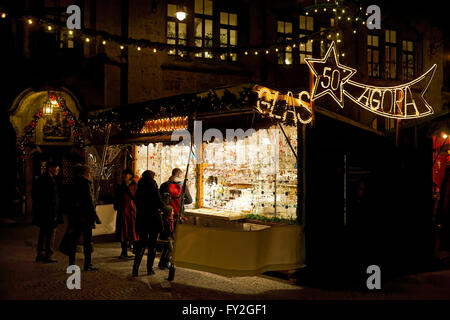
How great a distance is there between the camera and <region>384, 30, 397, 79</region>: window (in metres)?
19.2

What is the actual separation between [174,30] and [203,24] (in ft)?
3.98

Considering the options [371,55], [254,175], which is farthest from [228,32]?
[254,175]

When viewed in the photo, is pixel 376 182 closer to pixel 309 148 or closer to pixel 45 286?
pixel 309 148

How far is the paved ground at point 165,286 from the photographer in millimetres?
6527

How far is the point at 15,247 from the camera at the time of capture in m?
10.1

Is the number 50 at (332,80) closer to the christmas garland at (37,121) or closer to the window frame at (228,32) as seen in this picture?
the christmas garland at (37,121)

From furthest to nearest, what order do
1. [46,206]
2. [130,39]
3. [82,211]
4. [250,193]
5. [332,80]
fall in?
1. [130,39]
2. [250,193]
3. [46,206]
4. [82,211]
5. [332,80]

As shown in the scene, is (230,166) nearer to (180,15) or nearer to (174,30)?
(180,15)

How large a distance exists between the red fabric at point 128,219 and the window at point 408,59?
50.3ft

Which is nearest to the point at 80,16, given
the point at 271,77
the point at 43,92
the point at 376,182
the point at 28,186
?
the point at 43,92

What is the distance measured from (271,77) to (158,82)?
4553 mm

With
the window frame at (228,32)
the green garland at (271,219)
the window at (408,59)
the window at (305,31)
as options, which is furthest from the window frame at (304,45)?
the green garland at (271,219)

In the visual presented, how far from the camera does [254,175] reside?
9172 millimetres
